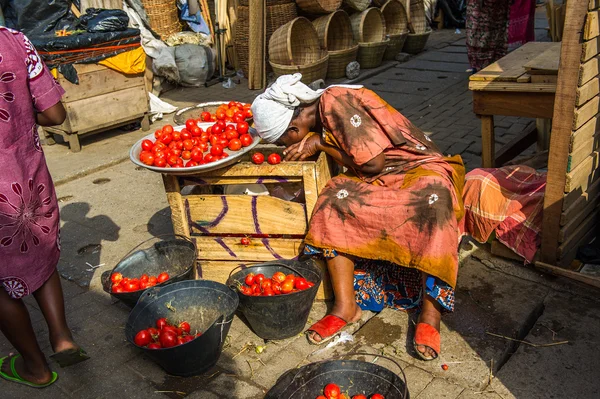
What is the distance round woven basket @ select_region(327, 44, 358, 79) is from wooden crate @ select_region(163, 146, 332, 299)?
17.9ft

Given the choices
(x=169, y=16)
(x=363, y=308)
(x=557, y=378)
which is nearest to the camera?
(x=557, y=378)

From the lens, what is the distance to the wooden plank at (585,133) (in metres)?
3.07

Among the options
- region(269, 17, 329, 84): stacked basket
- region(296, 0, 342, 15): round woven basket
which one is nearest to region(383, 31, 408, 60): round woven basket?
region(296, 0, 342, 15): round woven basket

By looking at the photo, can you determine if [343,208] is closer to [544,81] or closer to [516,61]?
[544,81]

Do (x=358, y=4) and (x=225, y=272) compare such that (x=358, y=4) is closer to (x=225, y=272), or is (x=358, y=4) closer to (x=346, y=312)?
(x=225, y=272)

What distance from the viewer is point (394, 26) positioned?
9922 millimetres

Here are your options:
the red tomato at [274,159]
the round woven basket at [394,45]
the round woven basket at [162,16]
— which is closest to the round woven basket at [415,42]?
the round woven basket at [394,45]

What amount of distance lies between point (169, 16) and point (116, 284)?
21.9 feet

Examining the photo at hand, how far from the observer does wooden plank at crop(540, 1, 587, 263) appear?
285 centimetres

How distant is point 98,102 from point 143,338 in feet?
14.3

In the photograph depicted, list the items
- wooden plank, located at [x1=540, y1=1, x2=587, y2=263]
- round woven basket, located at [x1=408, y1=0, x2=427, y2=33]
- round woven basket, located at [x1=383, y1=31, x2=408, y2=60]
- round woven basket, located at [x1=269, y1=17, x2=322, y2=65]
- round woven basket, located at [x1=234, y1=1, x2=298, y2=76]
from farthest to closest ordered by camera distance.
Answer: round woven basket, located at [x1=408, y1=0, x2=427, y2=33], round woven basket, located at [x1=383, y1=31, x2=408, y2=60], round woven basket, located at [x1=234, y1=1, x2=298, y2=76], round woven basket, located at [x1=269, y1=17, x2=322, y2=65], wooden plank, located at [x1=540, y1=1, x2=587, y2=263]

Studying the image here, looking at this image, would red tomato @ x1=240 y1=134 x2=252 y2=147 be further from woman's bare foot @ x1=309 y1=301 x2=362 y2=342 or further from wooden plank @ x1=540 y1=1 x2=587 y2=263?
wooden plank @ x1=540 y1=1 x2=587 y2=263

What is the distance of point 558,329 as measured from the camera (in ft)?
9.85

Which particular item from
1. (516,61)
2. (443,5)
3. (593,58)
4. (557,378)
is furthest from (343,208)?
(443,5)
